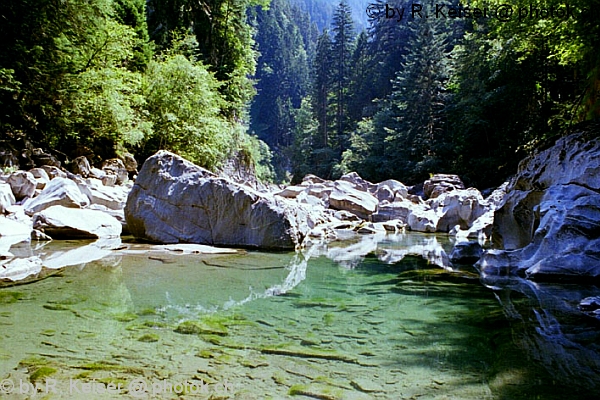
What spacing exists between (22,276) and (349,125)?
4521cm

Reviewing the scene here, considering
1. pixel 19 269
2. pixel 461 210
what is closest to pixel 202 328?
pixel 19 269

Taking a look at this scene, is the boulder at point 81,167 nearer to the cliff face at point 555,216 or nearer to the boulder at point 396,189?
the cliff face at point 555,216

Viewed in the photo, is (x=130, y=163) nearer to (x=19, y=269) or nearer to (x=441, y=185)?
(x=19, y=269)

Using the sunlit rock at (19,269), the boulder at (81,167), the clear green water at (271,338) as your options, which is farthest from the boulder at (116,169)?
the clear green water at (271,338)

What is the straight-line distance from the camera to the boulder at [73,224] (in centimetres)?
870

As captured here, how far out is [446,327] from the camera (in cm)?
390

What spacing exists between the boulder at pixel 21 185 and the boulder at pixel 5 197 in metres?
0.50

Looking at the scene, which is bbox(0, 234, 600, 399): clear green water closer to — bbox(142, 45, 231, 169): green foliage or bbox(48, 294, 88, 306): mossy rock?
bbox(48, 294, 88, 306): mossy rock

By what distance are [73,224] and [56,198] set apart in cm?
126

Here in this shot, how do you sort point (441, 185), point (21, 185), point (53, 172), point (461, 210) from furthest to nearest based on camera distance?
point (441, 185) < point (461, 210) < point (53, 172) < point (21, 185)

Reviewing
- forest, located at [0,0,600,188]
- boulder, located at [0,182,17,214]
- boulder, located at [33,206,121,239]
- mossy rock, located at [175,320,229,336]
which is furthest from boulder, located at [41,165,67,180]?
mossy rock, located at [175,320,229,336]

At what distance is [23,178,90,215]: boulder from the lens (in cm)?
968

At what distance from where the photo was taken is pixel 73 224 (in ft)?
Result: 29.0

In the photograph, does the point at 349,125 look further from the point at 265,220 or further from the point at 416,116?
the point at 265,220
